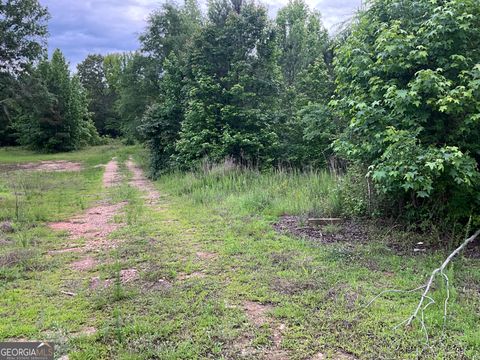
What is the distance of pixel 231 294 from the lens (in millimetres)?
3344

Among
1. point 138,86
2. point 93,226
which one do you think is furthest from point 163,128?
point 138,86

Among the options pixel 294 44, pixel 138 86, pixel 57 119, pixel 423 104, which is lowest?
pixel 423 104

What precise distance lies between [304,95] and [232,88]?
3.83 meters

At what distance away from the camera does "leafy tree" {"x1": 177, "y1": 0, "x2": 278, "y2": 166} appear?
483 inches

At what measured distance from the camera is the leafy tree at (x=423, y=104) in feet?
12.9

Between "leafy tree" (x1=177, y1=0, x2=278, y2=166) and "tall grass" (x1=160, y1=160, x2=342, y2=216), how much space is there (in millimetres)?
1651

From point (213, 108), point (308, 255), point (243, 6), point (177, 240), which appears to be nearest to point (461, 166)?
point (308, 255)

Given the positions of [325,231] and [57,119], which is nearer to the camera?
[325,231]

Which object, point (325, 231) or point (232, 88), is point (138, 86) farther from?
point (325, 231)

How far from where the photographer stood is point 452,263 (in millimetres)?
3652

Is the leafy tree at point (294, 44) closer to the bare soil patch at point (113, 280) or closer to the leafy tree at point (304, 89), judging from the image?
the leafy tree at point (304, 89)

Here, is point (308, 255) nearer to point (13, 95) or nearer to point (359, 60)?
point (359, 60)

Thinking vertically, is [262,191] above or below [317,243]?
above

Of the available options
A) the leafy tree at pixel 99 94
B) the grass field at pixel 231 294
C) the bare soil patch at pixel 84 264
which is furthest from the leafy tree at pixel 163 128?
the leafy tree at pixel 99 94
